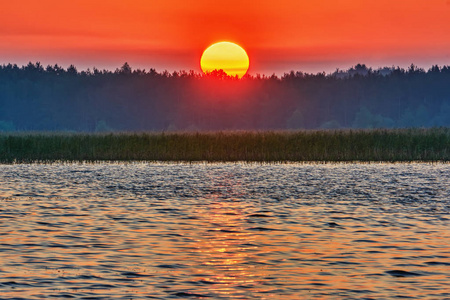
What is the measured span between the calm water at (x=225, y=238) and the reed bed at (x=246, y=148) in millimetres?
12428

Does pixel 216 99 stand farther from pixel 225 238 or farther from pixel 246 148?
pixel 225 238

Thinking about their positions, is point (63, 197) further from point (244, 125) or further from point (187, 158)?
point (244, 125)

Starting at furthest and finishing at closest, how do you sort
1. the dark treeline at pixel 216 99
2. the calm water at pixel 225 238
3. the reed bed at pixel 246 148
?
the dark treeline at pixel 216 99 < the reed bed at pixel 246 148 < the calm water at pixel 225 238

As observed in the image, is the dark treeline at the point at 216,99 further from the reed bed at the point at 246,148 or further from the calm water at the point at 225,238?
the calm water at the point at 225,238

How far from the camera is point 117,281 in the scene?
14.1m

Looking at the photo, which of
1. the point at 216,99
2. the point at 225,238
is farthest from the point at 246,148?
the point at 216,99

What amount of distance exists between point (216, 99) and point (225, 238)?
16481 centimetres

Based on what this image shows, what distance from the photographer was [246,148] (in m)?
49.8

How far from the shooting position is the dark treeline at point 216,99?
175000 mm

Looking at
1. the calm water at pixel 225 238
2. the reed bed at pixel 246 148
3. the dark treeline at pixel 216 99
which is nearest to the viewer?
the calm water at pixel 225 238

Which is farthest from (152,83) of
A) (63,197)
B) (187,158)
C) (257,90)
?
(63,197)

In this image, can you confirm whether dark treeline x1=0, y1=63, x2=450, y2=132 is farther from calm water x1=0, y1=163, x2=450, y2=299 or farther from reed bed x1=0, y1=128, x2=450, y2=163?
calm water x1=0, y1=163, x2=450, y2=299

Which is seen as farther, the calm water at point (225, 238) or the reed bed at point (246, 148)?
the reed bed at point (246, 148)

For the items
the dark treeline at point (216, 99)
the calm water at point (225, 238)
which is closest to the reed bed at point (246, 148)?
the calm water at point (225, 238)
